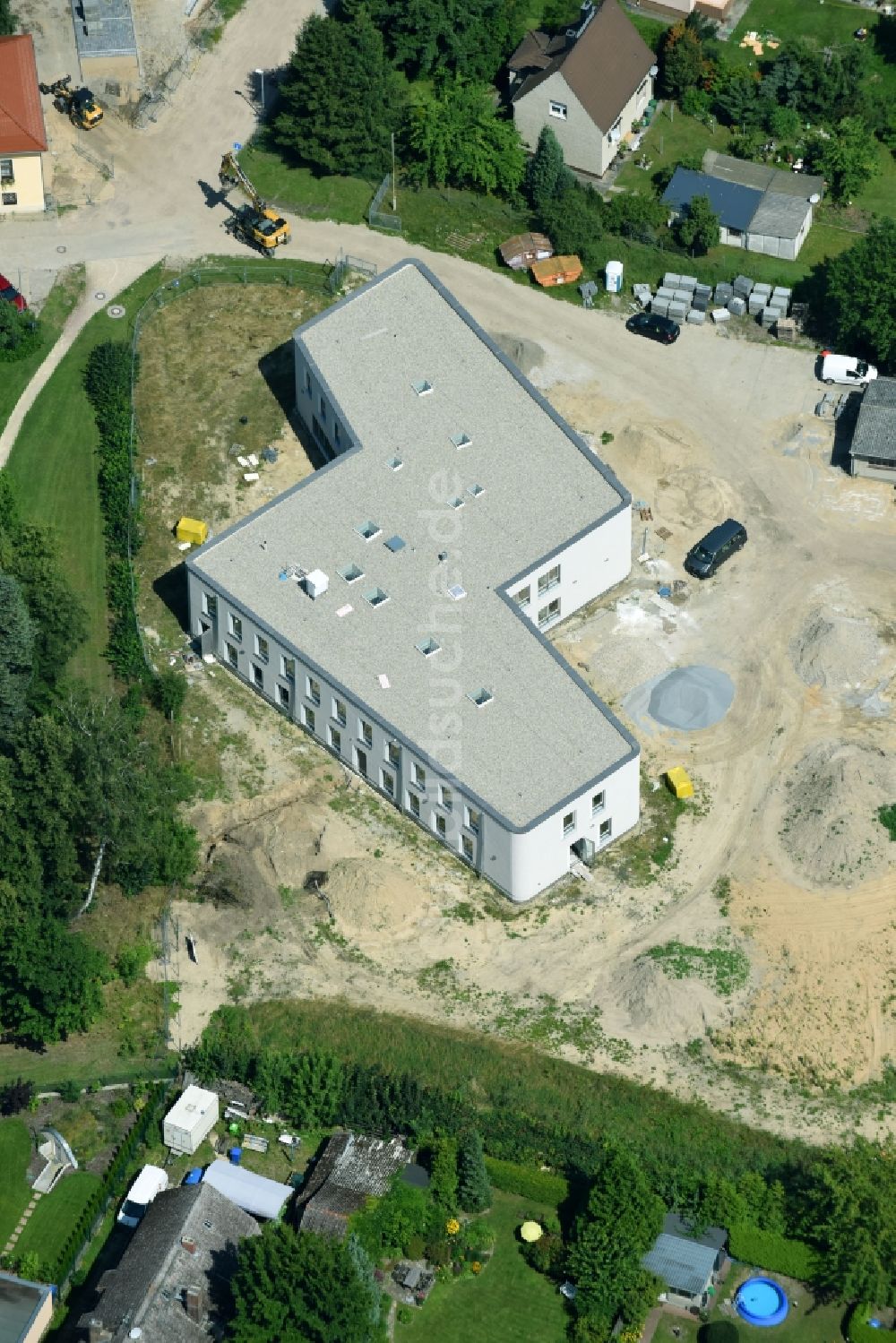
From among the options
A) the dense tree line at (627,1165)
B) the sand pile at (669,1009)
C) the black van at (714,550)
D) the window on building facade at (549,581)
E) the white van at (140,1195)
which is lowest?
the white van at (140,1195)

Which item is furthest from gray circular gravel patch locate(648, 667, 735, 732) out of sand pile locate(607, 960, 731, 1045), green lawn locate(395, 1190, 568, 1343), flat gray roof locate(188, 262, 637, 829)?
green lawn locate(395, 1190, 568, 1343)

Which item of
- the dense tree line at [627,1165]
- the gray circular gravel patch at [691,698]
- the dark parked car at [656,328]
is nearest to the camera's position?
the dense tree line at [627,1165]

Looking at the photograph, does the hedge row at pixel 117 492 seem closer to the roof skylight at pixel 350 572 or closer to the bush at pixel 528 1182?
the roof skylight at pixel 350 572

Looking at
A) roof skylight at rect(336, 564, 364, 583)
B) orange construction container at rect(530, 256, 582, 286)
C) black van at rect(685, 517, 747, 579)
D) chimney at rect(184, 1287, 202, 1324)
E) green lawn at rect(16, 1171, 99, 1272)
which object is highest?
orange construction container at rect(530, 256, 582, 286)

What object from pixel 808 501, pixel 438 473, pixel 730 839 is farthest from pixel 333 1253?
pixel 808 501

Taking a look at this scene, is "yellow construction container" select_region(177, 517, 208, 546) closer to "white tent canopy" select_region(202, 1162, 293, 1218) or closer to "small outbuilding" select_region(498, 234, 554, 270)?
"small outbuilding" select_region(498, 234, 554, 270)

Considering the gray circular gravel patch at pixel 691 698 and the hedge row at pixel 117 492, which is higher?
the hedge row at pixel 117 492

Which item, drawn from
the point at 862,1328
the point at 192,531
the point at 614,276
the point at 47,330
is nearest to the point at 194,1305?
the point at 862,1328

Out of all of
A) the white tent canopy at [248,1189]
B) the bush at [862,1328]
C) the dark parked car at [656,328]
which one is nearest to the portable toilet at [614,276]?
the dark parked car at [656,328]
